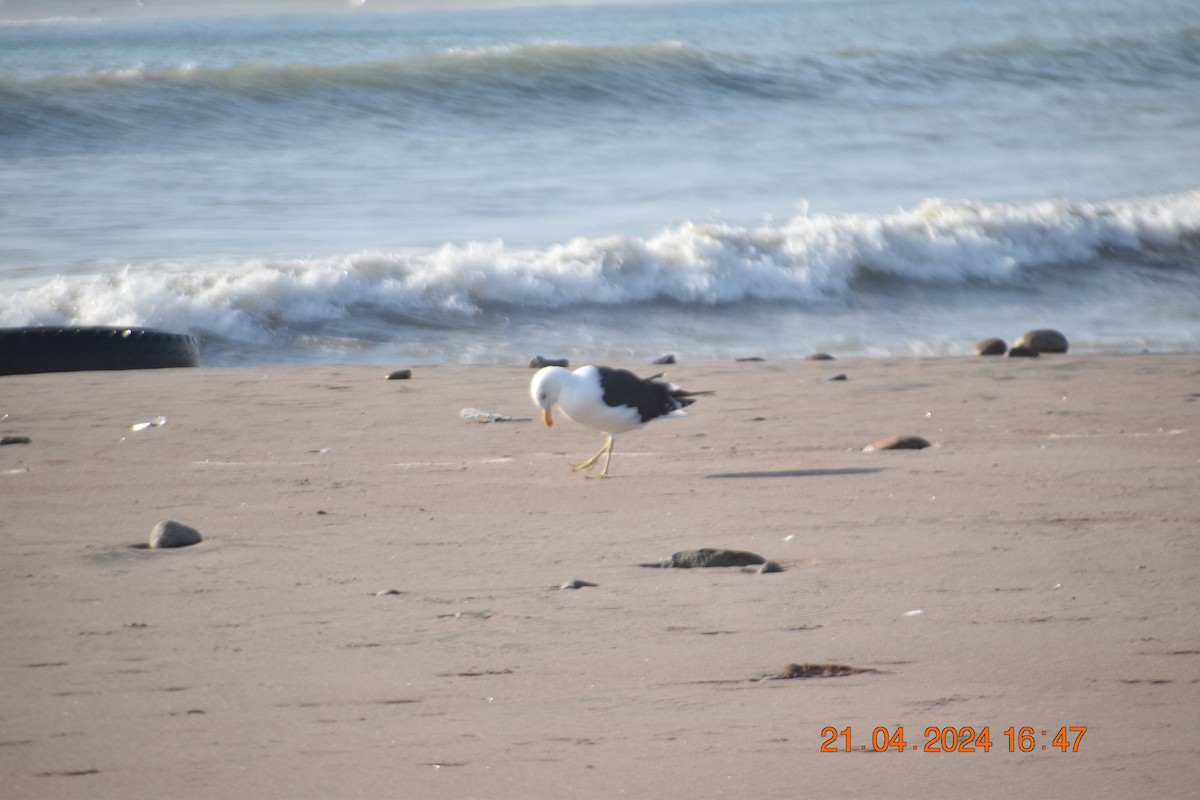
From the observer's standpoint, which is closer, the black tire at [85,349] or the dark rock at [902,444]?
the dark rock at [902,444]

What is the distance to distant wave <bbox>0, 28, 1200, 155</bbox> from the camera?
1847 centimetres

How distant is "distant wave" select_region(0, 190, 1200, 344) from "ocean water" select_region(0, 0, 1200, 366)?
0.11 feet

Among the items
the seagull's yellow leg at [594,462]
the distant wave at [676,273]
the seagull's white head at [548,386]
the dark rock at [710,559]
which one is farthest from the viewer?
the distant wave at [676,273]

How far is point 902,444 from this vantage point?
606 cm

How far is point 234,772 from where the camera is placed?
2.72 meters

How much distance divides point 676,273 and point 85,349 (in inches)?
215

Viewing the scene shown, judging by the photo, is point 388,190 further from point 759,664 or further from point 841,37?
point 841,37

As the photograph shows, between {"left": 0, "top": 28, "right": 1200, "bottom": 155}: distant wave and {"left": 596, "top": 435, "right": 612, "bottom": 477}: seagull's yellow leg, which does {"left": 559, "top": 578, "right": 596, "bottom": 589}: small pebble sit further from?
{"left": 0, "top": 28, "right": 1200, "bottom": 155}: distant wave

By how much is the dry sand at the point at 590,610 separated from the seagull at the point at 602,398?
0.21m

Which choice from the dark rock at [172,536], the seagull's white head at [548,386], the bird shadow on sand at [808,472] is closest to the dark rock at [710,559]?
the bird shadow on sand at [808,472]
